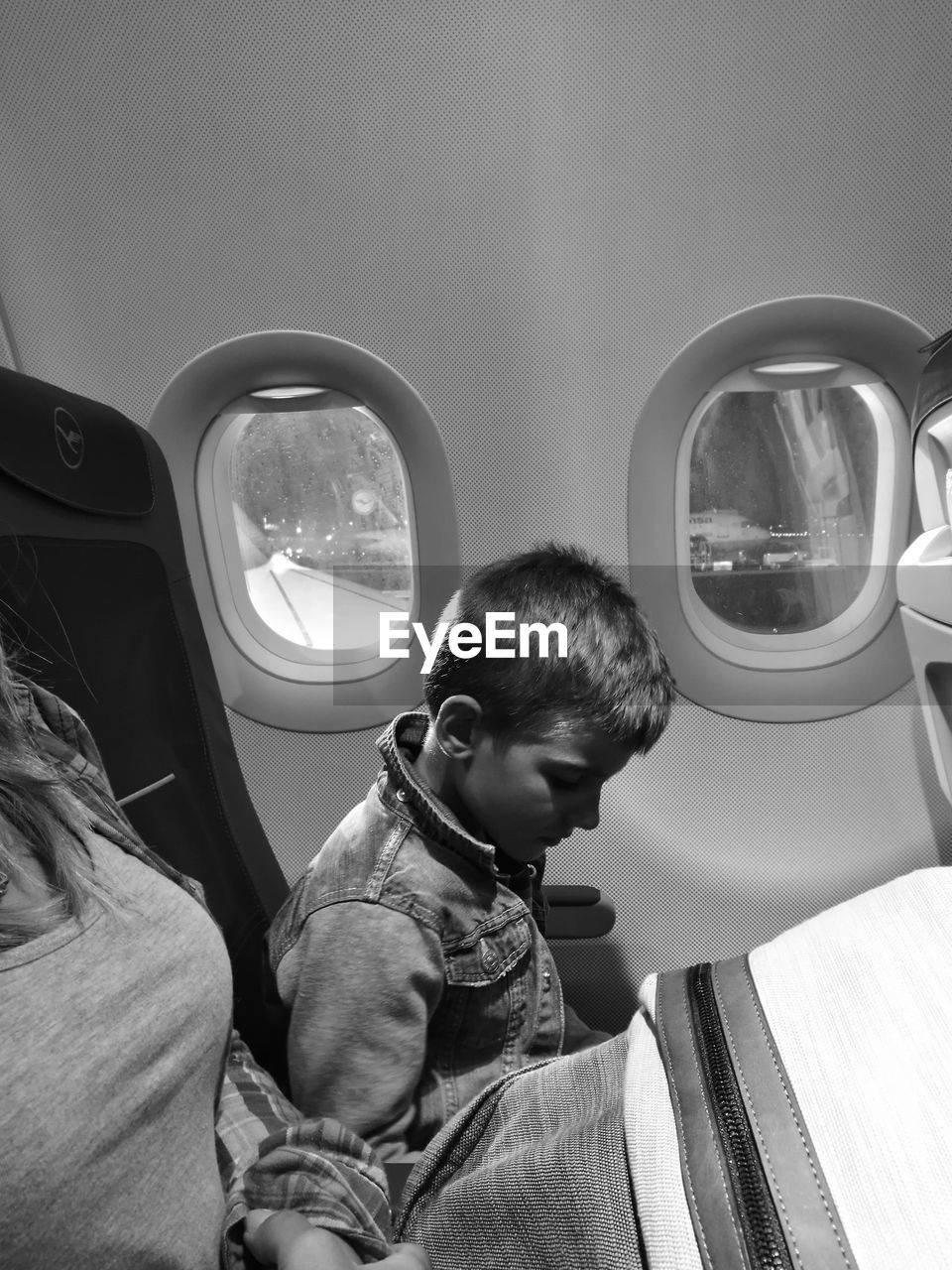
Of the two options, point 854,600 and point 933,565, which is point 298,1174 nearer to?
point 933,565

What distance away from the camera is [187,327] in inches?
74.2

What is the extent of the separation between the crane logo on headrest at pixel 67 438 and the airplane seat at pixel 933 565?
4.34 ft

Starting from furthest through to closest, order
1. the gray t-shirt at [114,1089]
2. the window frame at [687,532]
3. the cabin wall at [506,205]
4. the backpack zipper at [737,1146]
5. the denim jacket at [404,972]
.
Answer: the window frame at [687,532] → the cabin wall at [506,205] → the denim jacket at [404,972] → the gray t-shirt at [114,1089] → the backpack zipper at [737,1146]

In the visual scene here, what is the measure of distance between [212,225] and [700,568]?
1.31 metres

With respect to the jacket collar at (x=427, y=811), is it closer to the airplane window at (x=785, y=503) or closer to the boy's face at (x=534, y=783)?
the boy's face at (x=534, y=783)

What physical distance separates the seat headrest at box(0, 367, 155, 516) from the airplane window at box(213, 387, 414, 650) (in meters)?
0.85

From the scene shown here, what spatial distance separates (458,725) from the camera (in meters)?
1.10

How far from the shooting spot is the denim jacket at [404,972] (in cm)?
100

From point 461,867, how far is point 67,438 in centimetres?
69

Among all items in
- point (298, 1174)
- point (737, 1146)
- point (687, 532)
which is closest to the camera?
point (737, 1146)

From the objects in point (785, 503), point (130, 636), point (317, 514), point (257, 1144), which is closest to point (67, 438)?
point (130, 636)

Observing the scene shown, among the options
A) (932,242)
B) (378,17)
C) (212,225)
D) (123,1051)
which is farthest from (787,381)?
(123,1051)

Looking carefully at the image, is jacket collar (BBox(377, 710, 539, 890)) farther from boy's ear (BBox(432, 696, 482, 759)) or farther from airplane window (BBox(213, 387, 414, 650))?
airplane window (BBox(213, 387, 414, 650))

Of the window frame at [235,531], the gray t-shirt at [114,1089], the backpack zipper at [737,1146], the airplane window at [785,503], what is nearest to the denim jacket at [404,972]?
the gray t-shirt at [114,1089]
